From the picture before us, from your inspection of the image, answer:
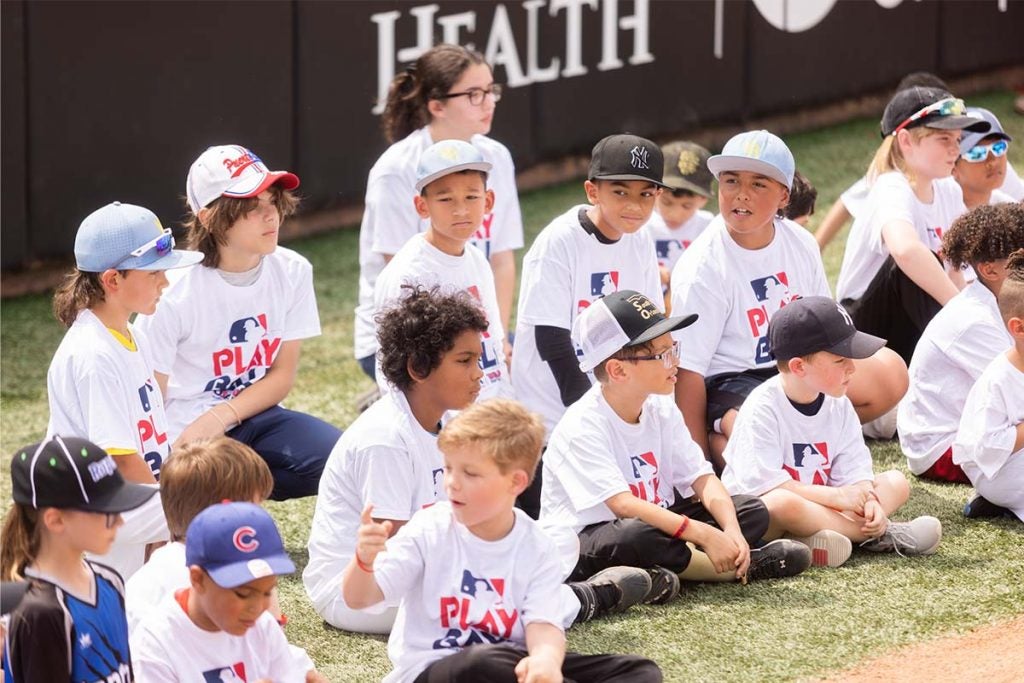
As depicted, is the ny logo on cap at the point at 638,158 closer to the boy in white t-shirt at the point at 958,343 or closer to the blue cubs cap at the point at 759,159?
the blue cubs cap at the point at 759,159

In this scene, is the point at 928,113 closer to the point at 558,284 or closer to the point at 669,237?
the point at 669,237

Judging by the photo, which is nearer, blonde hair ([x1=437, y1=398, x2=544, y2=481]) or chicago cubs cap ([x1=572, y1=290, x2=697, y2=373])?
blonde hair ([x1=437, y1=398, x2=544, y2=481])

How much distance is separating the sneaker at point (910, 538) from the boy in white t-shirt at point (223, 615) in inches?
92.0

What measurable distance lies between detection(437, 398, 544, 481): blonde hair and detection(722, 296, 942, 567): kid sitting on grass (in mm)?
1455

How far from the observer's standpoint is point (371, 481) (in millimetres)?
4488

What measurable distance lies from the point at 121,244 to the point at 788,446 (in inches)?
85.3

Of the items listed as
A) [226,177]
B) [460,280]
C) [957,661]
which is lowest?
Answer: [957,661]

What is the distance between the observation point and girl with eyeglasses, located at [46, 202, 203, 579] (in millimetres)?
4605

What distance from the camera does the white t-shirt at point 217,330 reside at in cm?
542

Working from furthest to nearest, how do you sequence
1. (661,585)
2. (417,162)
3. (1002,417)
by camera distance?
(417,162) → (1002,417) → (661,585)

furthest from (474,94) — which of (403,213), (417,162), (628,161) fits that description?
(628,161)

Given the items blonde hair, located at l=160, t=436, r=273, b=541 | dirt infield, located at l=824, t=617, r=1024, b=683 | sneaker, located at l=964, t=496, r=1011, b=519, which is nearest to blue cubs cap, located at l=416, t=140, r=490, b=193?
blonde hair, located at l=160, t=436, r=273, b=541

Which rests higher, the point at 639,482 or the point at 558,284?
the point at 558,284

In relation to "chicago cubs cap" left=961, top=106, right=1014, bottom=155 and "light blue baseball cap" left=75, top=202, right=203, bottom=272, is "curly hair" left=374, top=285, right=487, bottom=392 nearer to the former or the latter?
"light blue baseball cap" left=75, top=202, right=203, bottom=272
